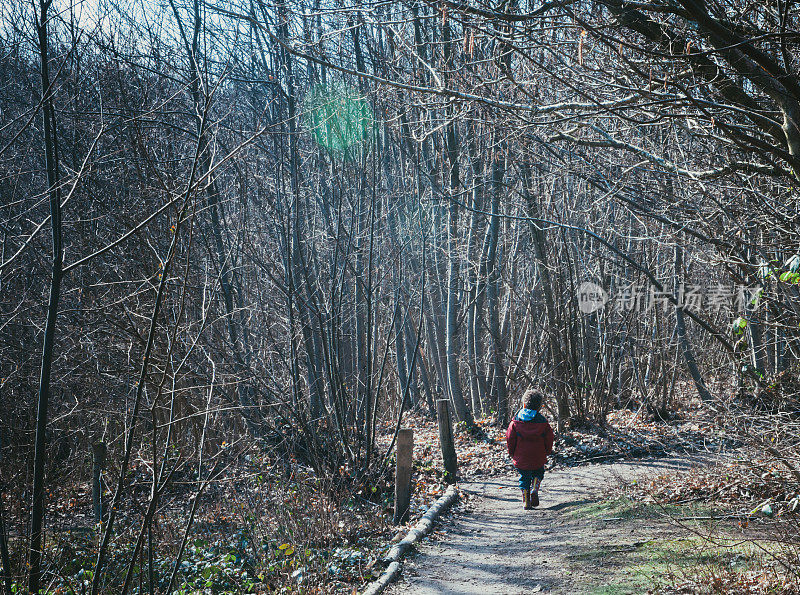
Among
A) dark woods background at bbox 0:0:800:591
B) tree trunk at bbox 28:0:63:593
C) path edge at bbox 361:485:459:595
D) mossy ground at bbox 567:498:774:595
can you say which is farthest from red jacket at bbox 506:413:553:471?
tree trunk at bbox 28:0:63:593

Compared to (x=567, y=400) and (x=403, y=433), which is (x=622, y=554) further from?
(x=567, y=400)

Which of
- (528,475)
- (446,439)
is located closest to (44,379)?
(528,475)

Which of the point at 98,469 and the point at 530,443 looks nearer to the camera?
the point at 530,443

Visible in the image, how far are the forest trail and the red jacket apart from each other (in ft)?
2.11

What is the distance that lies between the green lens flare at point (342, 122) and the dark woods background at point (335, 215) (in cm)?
6

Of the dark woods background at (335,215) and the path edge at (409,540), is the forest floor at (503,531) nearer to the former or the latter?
the path edge at (409,540)

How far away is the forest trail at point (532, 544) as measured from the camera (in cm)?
579

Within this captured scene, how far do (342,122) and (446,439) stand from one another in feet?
16.8

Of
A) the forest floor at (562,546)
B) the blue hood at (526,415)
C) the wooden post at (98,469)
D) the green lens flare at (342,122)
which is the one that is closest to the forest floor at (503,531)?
the forest floor at (562,546)

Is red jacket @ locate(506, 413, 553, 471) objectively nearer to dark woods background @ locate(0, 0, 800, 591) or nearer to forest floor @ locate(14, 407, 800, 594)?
forest floor @ locate(14, 407, 800, 594)

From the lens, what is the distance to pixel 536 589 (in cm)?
557

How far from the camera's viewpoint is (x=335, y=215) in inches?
457

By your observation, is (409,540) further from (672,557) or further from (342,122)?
(342,122)

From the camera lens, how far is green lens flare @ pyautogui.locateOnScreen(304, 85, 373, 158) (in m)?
9.95
